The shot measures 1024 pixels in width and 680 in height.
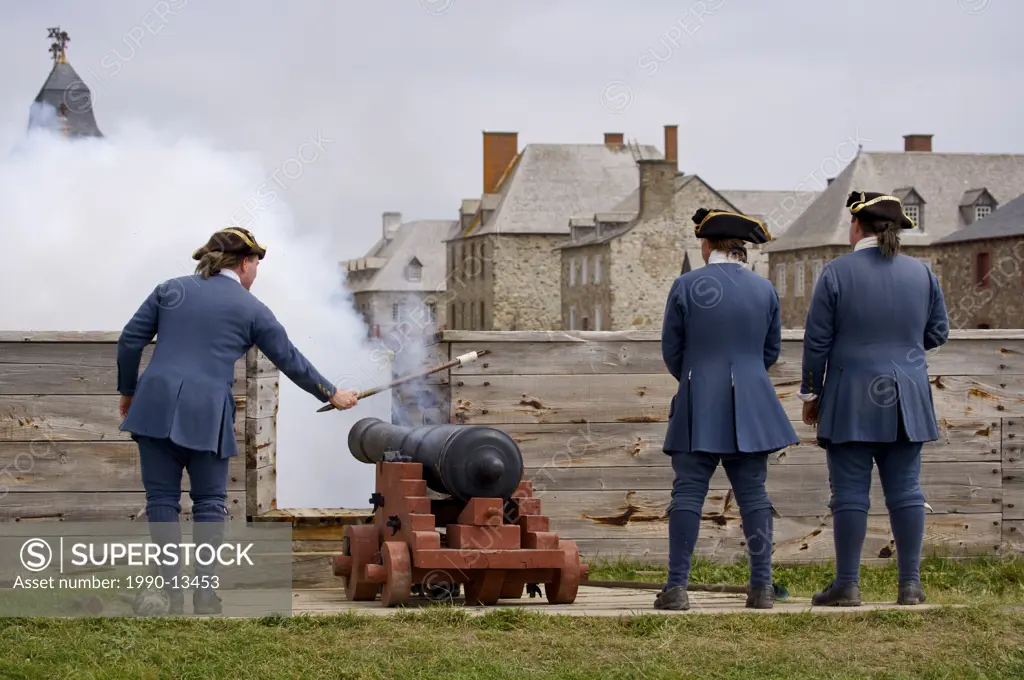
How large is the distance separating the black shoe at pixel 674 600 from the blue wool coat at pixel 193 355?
2.01 m

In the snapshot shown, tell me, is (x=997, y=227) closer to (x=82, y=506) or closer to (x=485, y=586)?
(x=82, y=506)

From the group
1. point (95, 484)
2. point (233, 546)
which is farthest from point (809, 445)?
point (95, 484)

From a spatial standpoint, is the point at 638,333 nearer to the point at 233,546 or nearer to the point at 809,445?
the point at 809,445

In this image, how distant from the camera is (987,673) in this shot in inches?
247

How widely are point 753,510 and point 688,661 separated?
1.38 metres

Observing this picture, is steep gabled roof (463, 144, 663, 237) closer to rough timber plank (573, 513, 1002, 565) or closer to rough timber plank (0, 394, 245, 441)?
rough timber plank (573, 513, 1002, 565)

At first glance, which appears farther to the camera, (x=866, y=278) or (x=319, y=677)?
(x=866, y=278)

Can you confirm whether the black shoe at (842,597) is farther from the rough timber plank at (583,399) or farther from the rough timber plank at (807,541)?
the rough timber plank at (583,399)

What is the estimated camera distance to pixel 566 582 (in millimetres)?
7641

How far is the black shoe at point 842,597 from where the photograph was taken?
7422mm

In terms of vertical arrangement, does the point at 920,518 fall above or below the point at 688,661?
above

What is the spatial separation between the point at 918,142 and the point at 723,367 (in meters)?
80.8

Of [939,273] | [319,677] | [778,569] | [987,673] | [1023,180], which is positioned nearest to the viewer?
[319,677]

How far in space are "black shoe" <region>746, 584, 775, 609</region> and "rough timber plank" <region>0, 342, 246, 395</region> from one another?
411 centimetres
